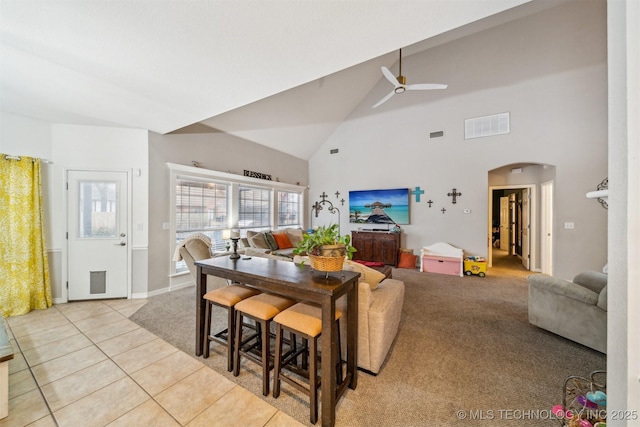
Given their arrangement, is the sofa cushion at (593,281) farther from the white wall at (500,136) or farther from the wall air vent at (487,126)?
the wall air vent at (487,126)

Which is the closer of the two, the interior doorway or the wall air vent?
the wall air vent

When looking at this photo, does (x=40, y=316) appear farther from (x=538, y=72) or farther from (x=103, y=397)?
(x=538, y=72)

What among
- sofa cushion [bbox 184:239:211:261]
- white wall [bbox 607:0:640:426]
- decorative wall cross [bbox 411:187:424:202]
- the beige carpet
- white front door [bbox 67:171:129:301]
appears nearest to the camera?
white wall [bbox 607:0:640:426]

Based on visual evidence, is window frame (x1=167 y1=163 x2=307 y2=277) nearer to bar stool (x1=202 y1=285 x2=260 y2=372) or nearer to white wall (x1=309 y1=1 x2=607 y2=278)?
white wall (x1=309 y1=1 x2=607 y2=278)

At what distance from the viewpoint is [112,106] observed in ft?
9.53

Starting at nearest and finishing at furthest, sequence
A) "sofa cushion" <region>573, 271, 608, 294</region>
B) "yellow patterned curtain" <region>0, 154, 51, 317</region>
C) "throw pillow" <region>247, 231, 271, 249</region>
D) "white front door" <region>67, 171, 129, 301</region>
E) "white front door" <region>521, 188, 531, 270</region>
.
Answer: "sofa cushion" <region>573, 271, 608, 294</region> → "yellow patterned curtain" <region>0, 154, 51, 317</region> → "white front door" <region>67, 171, 129, 301</region> → "throw pillow" <region>247, 231, 271, 249</region> → "white front door" <region>521, 188, 531, 270</region>

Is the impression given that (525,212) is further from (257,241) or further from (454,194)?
(257,241)

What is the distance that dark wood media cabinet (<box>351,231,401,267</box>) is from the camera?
5793mm

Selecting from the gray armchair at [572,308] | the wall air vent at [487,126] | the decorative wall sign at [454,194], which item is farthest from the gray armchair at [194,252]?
the wall air vent at [487,126]

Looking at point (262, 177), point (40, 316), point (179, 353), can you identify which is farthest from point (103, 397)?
point (262, 177)

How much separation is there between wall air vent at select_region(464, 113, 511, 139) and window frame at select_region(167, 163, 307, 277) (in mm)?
4510

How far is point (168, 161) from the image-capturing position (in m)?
4.05

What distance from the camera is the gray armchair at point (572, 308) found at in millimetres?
2203

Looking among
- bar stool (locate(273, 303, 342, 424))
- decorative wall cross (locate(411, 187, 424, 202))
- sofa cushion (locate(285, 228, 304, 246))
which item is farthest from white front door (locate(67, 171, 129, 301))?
decorative wall cross (locate(411, 187, 424, 202))
